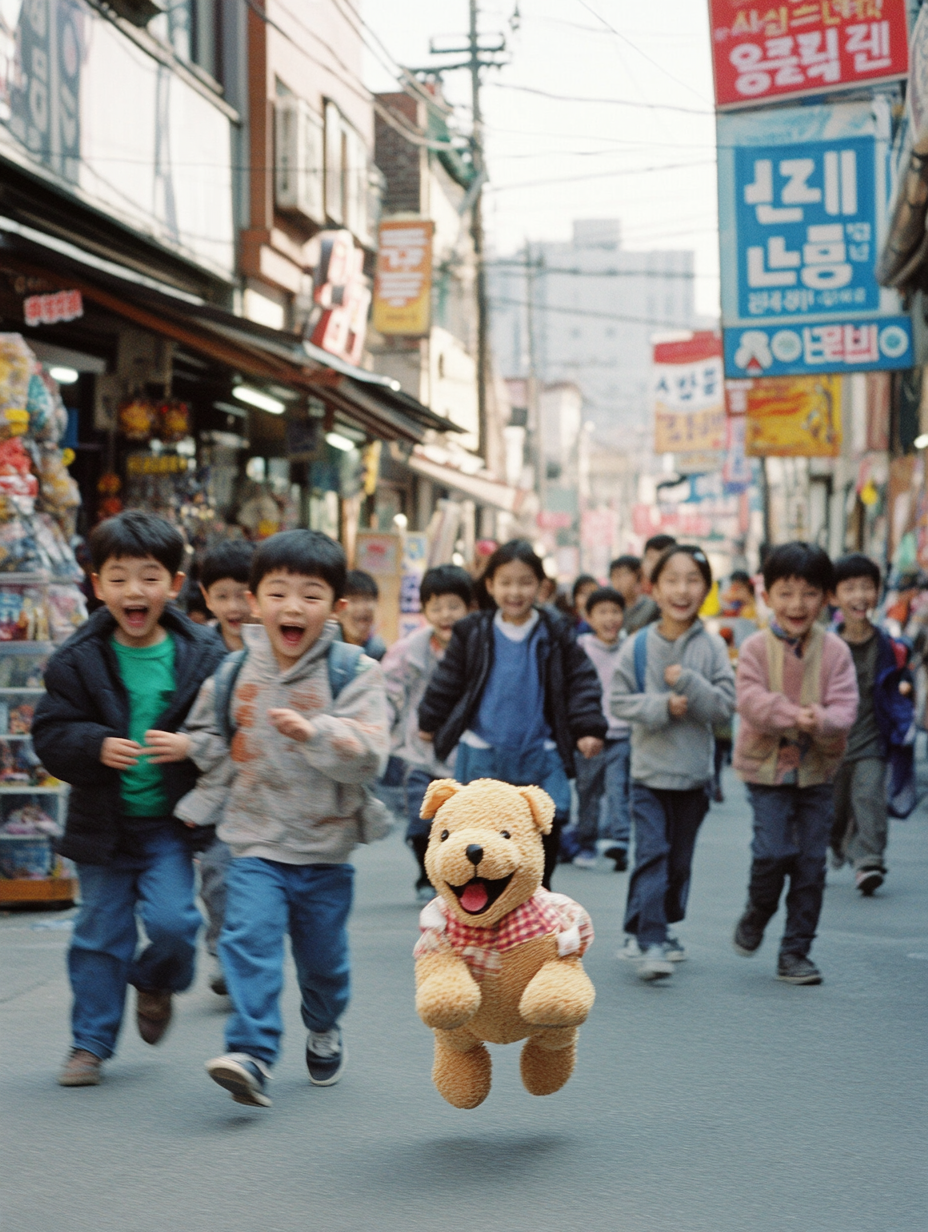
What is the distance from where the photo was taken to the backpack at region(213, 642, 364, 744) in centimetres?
450

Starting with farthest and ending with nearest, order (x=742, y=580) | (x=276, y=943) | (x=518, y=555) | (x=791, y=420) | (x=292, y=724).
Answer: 1. (x=791, y=420)
2. (x=742, y=580)
3. (x=518, y=555)
4. (x=276, y=943)
5. (x=292, y=724)

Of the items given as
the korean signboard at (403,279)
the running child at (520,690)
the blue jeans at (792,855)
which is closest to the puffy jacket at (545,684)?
the running child at (520,690)

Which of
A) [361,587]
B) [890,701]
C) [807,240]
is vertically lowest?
[890,701]

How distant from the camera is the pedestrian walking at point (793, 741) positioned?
6230mm

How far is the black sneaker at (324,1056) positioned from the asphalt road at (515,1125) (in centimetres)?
5

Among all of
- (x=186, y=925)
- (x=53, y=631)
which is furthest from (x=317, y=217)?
(x=186, y=925)

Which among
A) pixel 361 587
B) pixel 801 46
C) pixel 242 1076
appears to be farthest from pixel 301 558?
pixel 801 46

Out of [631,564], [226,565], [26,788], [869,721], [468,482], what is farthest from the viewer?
[468,482]

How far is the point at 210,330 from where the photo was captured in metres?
10.9

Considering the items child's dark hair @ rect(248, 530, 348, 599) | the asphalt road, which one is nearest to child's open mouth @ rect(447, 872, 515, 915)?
the asphalt road

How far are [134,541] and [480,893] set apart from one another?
60.5 inches

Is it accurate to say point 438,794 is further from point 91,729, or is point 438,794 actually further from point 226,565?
point 226,565

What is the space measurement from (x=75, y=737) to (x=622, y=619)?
249 inches

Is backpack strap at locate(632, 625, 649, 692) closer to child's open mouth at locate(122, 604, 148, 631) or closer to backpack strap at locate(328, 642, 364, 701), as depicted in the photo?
backpack strap at locate(328, 642, 364, 701)
